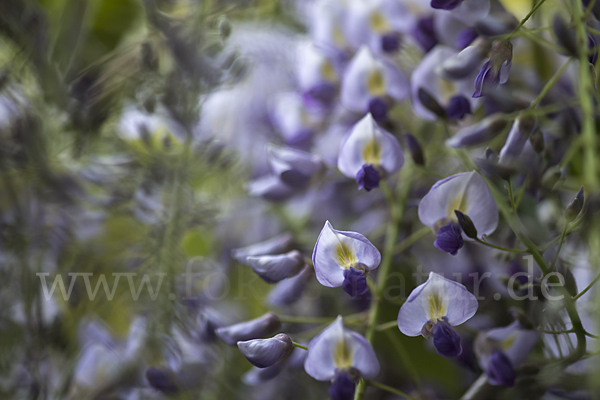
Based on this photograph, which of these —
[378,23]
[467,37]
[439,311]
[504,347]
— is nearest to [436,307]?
[439,311]

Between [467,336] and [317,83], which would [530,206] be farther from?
[317,83]

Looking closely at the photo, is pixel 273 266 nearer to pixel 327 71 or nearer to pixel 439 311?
pixel 439 311

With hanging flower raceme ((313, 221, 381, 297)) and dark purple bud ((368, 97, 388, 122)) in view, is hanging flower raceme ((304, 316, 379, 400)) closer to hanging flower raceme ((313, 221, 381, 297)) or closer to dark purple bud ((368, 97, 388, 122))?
hanging flower raceme ((313, 221, 381, 297))

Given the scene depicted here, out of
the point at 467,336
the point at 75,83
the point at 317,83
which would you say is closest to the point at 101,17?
the point at 75,83

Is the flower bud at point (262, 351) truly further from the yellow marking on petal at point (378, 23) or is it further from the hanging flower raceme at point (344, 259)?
the yellow marking on petal at point (378, 23)

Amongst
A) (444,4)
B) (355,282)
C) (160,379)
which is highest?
(444,4)

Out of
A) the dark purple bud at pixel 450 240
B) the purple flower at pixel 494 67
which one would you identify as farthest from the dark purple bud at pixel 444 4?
the dark purple bud at pixel 450 240
